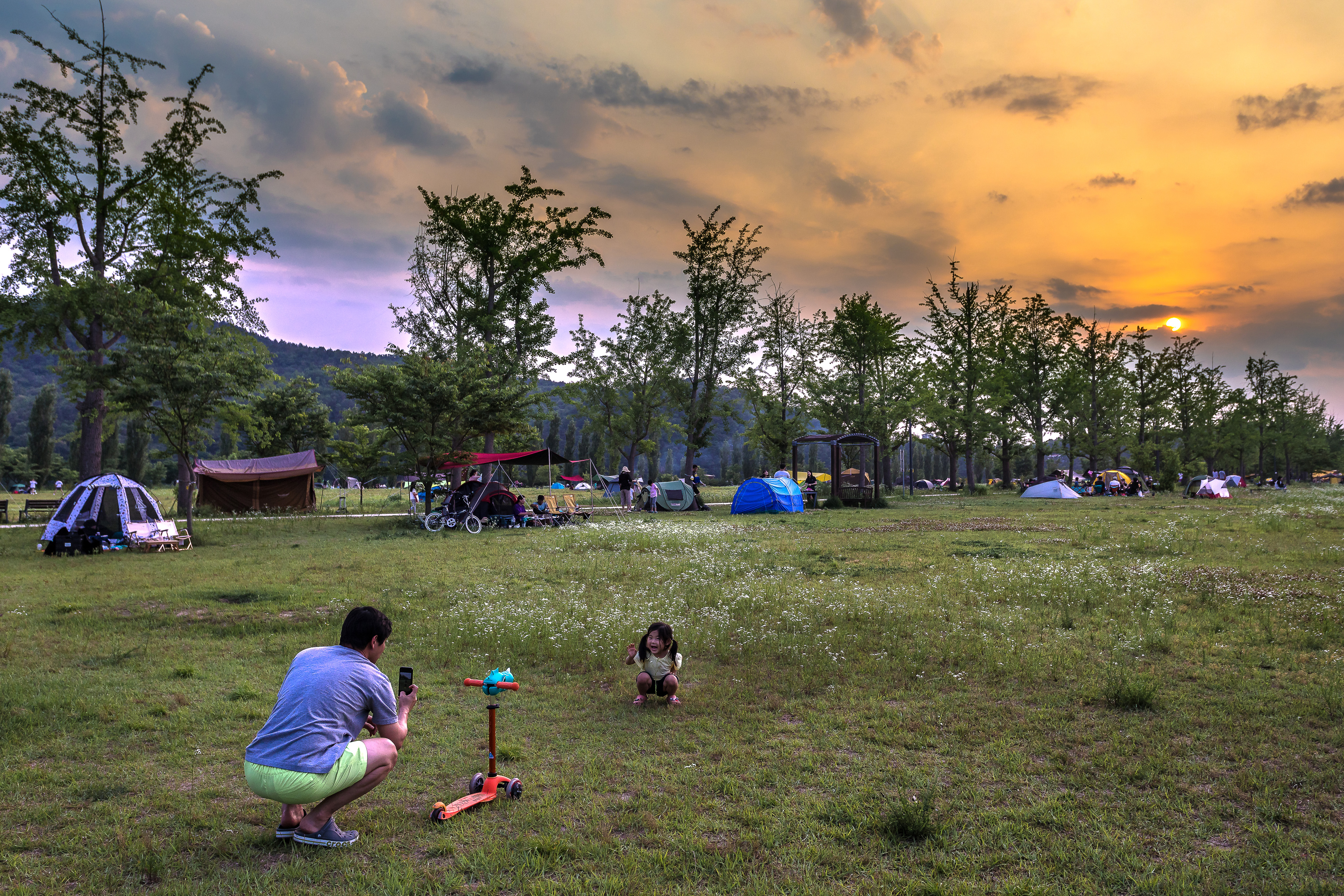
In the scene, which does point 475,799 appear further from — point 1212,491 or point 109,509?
point 1212,491

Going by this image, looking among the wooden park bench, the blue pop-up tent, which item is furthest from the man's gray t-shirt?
the wooden park bench

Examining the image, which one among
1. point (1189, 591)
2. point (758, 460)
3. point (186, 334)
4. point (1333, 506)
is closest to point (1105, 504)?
point (1333, 506)

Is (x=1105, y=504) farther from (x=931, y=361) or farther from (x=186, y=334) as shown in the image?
(x=186, y=334)

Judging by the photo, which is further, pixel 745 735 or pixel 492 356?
pixel 492 356

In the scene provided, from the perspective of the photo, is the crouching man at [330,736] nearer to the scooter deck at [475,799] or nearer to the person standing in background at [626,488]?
the scooter deck at [475,799]

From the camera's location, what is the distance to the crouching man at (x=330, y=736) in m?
4.05

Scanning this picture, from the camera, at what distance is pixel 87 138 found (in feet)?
81.8

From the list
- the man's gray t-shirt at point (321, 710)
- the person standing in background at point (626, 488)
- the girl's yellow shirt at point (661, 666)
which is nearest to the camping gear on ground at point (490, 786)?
the man's gray t-shirt at point (321, 710)

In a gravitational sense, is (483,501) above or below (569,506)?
above

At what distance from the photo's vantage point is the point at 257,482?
114 feet

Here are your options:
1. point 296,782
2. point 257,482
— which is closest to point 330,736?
point 296,782

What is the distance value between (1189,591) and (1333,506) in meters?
27.0

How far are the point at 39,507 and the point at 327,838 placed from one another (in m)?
37.8

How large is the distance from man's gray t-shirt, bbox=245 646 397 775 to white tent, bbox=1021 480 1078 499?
151 feet
